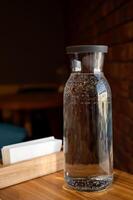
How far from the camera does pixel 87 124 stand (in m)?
0.77

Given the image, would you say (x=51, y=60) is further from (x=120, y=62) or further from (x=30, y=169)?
(x=30, y=169)

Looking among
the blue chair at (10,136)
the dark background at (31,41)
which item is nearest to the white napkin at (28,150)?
the blue chair at (10,136)

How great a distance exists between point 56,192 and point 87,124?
0.18m

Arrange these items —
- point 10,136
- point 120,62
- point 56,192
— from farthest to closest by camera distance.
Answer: point 120,62
point 10,136
point 56,192

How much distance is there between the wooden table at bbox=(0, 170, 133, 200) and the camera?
702 mm

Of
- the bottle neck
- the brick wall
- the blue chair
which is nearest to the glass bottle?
the bottle neck

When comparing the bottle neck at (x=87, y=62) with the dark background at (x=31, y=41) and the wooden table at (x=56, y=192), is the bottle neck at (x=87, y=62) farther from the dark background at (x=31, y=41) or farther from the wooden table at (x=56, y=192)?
the dark background at (x=31, y=41)

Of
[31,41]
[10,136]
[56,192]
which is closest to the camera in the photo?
[56,192]

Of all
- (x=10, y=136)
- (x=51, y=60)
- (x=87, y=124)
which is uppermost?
(x=51, y=60)

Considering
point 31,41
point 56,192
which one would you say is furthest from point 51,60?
point 56,192

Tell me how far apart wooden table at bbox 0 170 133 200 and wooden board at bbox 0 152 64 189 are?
0.02 meters

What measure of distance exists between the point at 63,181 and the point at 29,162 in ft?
0.33

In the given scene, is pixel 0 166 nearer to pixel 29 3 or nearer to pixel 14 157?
pixel 14 157

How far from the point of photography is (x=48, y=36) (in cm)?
389
